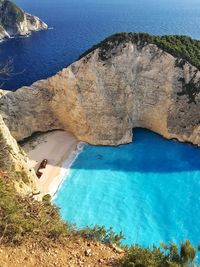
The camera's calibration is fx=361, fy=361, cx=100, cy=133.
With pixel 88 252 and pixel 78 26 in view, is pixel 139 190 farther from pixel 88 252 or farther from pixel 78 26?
pixel 78 26

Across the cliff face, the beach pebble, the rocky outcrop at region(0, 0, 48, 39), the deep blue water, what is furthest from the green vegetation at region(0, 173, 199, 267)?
the rocky outcrop at region(0, 0, 48, 39)

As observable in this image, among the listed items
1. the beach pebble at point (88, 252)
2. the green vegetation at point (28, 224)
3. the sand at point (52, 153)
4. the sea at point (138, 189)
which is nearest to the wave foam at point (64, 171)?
the sand at point (52, 153)

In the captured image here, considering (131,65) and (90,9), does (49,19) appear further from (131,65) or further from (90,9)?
(131,65)

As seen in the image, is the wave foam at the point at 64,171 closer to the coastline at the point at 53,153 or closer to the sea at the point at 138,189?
the coastline at the point at 53,153

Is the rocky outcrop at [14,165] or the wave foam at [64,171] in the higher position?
the rocky outcrop at [14,165]

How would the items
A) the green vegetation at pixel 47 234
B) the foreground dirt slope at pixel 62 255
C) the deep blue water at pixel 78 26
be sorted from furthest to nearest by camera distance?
the deep blue water at pixel 78 26
the green vegetation at pixel 47 234
the foreground dirt slope at pixel 62 255

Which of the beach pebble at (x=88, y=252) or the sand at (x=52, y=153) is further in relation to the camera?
the sand at (x=52, y=153)

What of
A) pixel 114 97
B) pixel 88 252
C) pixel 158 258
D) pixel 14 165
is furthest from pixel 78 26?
pixel 158 258
